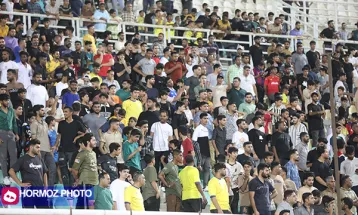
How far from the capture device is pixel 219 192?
24.5 m

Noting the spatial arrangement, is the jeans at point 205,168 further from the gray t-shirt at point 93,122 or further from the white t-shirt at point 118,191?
the white t-shirt at point 118,191

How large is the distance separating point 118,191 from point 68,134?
2849 millimetres

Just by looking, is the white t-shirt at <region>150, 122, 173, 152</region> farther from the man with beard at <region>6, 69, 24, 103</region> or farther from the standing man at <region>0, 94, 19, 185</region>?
the man with beard at <region>6, 69, 24, 103</region>

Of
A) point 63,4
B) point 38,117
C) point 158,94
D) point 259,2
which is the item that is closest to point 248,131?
point 158,94

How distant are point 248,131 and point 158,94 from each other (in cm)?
248

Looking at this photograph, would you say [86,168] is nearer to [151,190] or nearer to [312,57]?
[151,190]

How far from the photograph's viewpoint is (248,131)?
1122 inches

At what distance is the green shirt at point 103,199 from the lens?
22.4 meters

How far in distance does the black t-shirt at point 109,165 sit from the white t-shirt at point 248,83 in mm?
7800

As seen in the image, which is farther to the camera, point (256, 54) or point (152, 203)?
point (256, 54)

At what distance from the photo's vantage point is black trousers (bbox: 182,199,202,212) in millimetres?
24578

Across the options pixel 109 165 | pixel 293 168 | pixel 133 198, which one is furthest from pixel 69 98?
pixel 133 198

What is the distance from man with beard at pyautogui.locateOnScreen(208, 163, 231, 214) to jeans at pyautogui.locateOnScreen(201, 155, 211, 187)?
2.19 meters

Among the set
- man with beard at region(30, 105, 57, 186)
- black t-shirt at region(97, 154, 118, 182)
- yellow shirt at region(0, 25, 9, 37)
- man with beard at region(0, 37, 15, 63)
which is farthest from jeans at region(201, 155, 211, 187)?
yellow shirt at region(0, 25, 9, 37)
